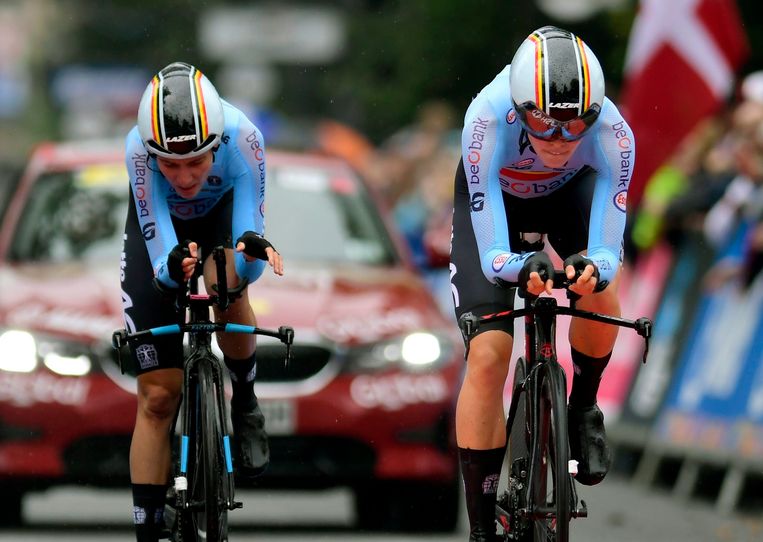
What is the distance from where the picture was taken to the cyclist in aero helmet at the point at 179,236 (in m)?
7.31

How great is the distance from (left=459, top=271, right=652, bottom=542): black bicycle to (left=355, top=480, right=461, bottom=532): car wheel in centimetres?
284

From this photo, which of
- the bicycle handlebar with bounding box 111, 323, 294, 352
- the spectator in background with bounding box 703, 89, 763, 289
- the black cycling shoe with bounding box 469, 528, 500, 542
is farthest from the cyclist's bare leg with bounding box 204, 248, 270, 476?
the spectator in background with bounding box 703, 89, 763, 289

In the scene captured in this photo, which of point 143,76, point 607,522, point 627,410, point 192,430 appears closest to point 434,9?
point 627,410

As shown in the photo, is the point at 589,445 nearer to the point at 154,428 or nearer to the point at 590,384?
the point at 590,384

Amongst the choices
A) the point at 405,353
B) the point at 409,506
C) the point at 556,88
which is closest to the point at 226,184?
the point at 556,88

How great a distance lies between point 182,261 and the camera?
727cm

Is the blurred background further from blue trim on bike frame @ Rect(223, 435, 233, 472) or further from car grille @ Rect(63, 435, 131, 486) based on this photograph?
blue trim on bike frame @ Rect(223, 435, 233, 472)

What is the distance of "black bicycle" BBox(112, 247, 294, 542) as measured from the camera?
7.39 m

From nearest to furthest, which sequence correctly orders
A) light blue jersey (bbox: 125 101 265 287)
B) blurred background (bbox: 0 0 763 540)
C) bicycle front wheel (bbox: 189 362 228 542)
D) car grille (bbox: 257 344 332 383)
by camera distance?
bicycle front wheel (bbox: 189 362 228 542)
light blue jersey (bbox: 125 101 265 287)
car grille (bbox: 257 344 332 383)
blurred background (bbox: 0 0 763 540)

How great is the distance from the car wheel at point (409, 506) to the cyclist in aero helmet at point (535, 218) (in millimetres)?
2763

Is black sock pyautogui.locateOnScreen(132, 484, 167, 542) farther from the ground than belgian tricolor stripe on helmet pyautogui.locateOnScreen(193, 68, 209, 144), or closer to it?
closer to it

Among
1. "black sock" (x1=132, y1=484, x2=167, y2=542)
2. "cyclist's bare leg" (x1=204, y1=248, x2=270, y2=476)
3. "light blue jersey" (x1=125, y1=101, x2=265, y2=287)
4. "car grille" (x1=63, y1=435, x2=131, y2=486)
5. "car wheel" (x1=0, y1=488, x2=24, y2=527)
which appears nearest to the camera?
"light blue jersey" (x1=125, y1=101, x2=265, y2=287)

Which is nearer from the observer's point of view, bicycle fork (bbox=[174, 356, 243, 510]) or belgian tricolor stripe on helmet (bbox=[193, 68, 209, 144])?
belgian tricolor stripe on helmet (bbox=[193, 68, 209, 144])

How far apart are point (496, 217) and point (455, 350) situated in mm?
3134
